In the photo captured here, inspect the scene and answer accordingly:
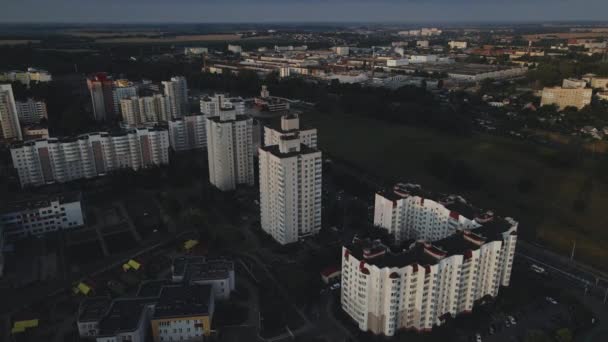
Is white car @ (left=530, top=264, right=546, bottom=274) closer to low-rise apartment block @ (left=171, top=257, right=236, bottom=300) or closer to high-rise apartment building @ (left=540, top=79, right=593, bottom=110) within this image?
low-rise apartment block @ (left=171, top=257, right=236, bottom=300)

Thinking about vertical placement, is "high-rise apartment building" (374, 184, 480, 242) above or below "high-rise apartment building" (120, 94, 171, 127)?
below

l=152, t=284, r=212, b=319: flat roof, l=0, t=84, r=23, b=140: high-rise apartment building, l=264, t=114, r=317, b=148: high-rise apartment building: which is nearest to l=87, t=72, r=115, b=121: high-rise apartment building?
l=0, t=84, r=23, b=140: high-rise apartment building

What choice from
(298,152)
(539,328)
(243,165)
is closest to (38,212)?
(243,165)

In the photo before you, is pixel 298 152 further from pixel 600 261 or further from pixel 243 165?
pixel 600 261

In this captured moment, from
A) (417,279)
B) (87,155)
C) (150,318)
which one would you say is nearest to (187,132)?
(87,155)

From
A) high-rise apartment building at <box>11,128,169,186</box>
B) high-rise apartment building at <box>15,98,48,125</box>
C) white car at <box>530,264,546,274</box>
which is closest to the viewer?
white car at <box>530,264,546,274</box>

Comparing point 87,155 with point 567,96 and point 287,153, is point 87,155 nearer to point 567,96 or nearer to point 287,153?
point 287,153
